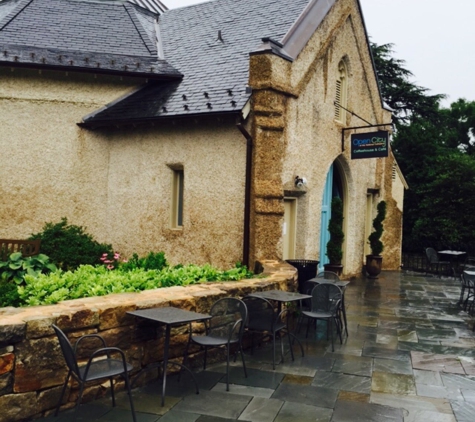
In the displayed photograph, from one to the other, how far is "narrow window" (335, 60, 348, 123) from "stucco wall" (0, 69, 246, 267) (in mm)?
4509

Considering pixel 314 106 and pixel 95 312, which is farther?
pixel 314 106

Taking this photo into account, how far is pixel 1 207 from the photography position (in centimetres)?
1253

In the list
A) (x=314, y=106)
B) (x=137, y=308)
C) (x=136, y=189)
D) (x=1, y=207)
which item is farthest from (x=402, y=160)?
(x=137, y=308)

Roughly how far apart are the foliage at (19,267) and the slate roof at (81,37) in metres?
5.43

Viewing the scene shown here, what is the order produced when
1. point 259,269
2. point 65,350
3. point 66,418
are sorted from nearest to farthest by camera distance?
point 65,350 < point 66,418 < point 259,269

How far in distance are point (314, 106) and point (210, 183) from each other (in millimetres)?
3220

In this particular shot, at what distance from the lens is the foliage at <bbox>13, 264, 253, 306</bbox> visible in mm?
5840

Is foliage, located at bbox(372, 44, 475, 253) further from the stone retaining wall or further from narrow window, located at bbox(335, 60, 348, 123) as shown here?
the stone retaining wall

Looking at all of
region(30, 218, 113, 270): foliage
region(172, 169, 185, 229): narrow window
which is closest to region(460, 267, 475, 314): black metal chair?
region(172, 169, 185, 229): narrow window

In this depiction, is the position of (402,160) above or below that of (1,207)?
above

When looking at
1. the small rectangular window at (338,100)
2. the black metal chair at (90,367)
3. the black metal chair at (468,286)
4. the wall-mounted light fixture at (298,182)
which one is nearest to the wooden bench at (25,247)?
the wall-mounted light fixture at (298,182)

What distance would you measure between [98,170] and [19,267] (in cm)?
508

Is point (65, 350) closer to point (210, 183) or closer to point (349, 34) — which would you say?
point (210, 183)

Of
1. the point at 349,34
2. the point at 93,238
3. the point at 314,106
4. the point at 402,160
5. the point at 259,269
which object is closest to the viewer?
the point at 259,269
